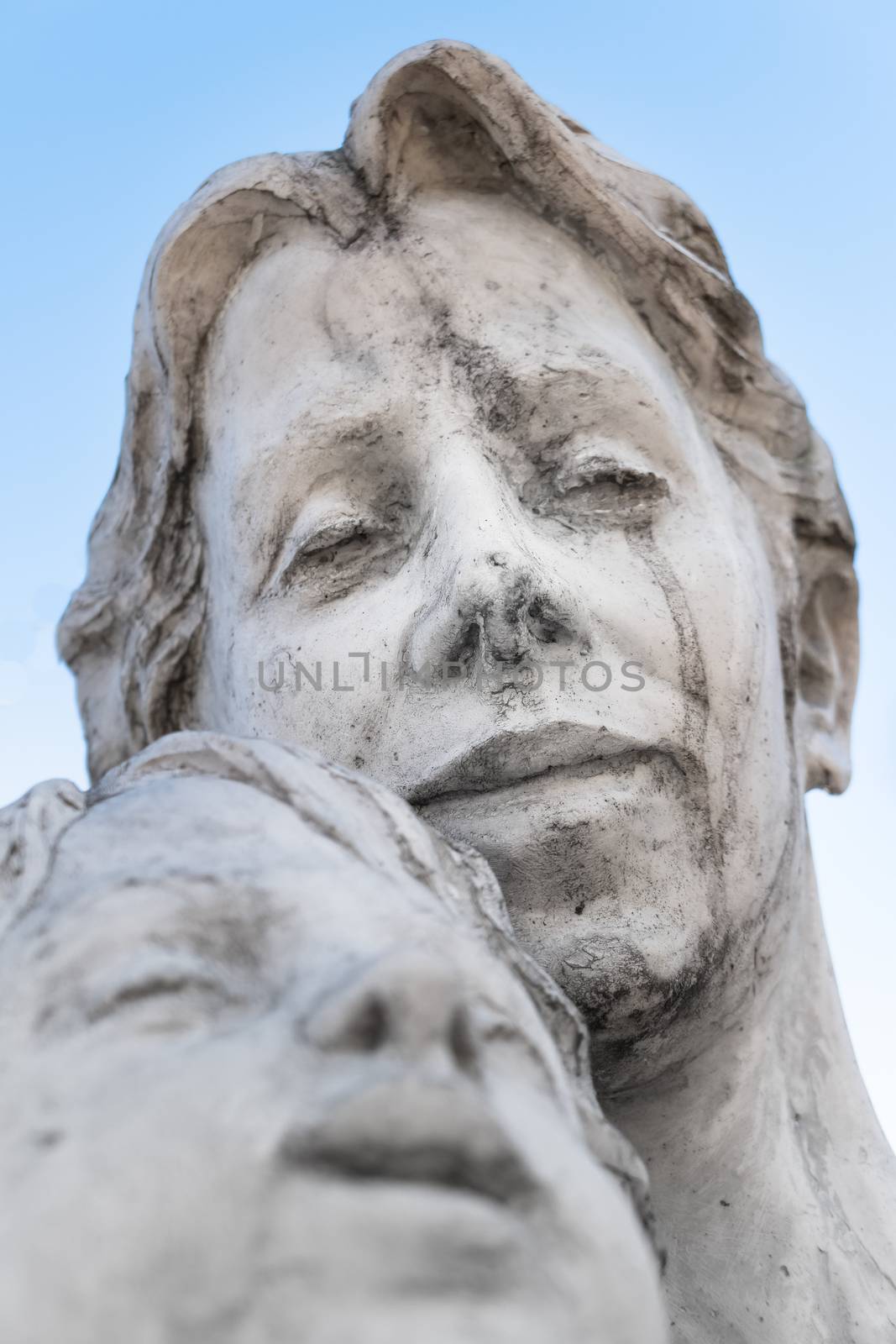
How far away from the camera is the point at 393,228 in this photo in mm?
2941

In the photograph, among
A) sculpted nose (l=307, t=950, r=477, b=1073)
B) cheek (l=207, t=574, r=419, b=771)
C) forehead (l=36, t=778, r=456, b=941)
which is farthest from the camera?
cheek (l=207, t=574, r=419, b=771)

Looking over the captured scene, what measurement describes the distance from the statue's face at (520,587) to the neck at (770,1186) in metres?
0.22

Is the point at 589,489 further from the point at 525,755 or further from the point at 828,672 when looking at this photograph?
the point at 828,672

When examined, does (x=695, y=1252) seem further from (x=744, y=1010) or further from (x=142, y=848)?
(x=142, y=848)

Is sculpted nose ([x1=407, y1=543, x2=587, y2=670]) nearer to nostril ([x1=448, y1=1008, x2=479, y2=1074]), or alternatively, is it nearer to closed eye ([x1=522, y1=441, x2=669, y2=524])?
closed eye ([x1=522, y1=441, x2=669, y2=524])

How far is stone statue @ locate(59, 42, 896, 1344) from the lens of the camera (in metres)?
2.32

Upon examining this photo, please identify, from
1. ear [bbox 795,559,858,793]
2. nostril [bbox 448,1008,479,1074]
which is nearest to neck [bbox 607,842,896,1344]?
ear [bbox 795,559,858,793]

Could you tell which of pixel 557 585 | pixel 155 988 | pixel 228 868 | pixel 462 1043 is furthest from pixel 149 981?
pixel 557 585

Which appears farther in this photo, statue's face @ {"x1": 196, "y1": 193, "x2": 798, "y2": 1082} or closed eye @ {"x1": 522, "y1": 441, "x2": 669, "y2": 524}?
closed eye @ {"x1": 522, "y1": 441, "x2": 669, "y2": 524}

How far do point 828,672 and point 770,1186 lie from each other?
41.8 inches

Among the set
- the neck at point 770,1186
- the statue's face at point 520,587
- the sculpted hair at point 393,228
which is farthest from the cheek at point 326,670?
the neck at point 770,1186

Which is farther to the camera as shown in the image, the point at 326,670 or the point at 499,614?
the point at 326,670

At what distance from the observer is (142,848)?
164cm

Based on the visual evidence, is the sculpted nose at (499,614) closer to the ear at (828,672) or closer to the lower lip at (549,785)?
the lower lip at (549,785)
